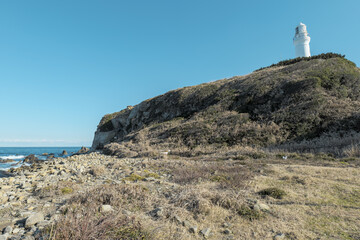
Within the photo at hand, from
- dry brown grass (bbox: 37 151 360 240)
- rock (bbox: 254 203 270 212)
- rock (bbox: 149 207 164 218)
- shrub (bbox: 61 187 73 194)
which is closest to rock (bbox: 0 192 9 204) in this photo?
shrub (bbox: 61 187 73 194)

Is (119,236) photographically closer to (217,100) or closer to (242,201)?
(242,201)

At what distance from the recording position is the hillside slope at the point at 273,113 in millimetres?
17797

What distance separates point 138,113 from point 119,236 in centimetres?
4107

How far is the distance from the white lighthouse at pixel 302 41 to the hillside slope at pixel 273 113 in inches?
473

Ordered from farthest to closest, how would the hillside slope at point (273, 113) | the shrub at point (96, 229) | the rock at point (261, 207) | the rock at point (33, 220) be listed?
the hillside slope at point (273, 113), the rock at point (261, 207), the rock at point (33, 220), the shrub at point (96, 229)

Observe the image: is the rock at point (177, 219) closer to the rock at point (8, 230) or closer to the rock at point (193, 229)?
the rock at point (193, 229)

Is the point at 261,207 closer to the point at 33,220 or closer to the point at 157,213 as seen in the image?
the point at 157,213

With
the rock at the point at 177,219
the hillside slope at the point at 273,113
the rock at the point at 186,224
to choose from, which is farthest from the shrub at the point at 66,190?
the hillside slope at the point at 273,113

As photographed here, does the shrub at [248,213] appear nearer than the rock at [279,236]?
No

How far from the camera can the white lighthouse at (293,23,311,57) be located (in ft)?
144

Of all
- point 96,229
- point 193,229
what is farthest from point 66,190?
point 193,229

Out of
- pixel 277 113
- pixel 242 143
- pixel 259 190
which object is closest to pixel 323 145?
pixel 242 143

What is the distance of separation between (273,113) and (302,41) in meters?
31.3

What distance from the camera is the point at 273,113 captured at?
2283 cm
